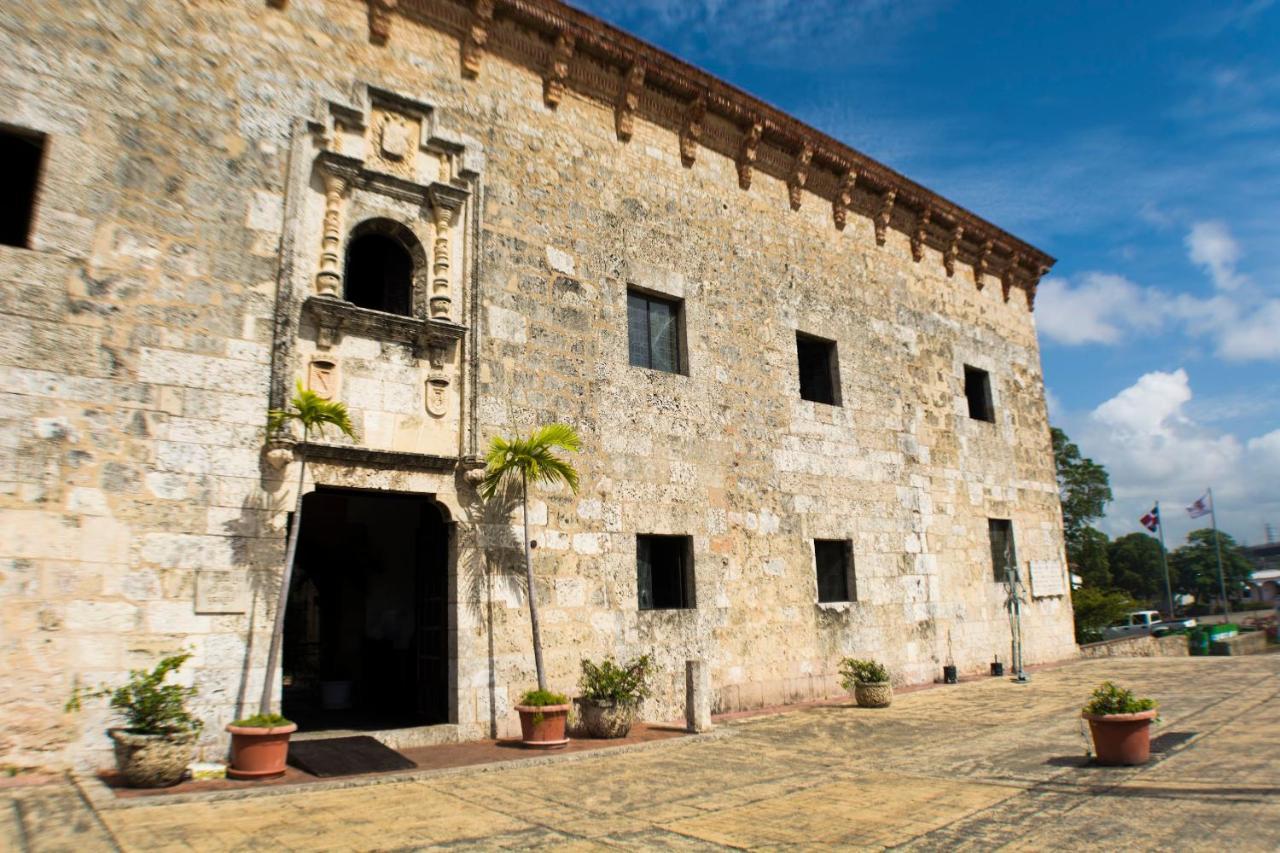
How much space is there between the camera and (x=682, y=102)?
12.7 meters

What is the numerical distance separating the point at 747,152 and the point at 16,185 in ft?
32.3

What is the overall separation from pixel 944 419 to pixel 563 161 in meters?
9.47

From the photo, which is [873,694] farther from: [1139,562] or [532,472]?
[1139,562]

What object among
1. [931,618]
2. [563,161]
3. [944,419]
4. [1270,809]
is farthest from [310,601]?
[1270,809]

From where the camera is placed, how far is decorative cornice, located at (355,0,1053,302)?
10562mm

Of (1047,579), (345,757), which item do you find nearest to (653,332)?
(345,757)

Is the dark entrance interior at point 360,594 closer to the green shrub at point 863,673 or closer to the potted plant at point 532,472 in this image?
the potted plant at point 532,472

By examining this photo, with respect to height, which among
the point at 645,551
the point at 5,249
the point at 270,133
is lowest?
the point at 645,551

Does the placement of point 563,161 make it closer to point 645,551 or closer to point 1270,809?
point 645,551

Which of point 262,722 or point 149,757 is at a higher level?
point 262,722

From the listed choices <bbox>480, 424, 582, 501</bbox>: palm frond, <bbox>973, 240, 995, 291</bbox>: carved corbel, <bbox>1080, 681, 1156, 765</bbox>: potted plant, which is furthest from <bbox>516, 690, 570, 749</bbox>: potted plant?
<bbox>973, 240, 995, 291</bbox>: carved corbel

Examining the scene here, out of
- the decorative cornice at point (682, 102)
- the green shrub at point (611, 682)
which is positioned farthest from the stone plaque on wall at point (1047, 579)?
the green shrub at point (611, 682)

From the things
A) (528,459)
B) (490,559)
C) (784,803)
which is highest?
(528,459)

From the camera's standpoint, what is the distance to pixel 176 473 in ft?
24.8
